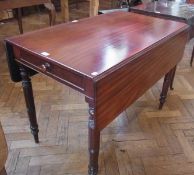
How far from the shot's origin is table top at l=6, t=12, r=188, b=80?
987 millimetres

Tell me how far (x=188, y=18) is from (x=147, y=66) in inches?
36.6

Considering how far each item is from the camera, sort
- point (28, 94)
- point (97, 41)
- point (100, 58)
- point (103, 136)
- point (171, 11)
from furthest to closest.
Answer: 1. point (171, 11)
2. point (103, 136)
3. point (28, 94)
4. point (97, 41)
5. point (100, 58)

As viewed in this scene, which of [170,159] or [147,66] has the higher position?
[147,66]

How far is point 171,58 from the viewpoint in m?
1.47

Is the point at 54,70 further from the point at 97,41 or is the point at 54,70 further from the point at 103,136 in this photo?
the point at 103,136

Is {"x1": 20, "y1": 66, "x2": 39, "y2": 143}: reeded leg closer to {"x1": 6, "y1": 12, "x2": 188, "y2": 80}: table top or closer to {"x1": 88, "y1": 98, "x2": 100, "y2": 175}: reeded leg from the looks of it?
{"x1": 6, "y1": 12, "x2": 188, "y2": 80}: table top

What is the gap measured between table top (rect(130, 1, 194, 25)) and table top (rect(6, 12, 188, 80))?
0.44m

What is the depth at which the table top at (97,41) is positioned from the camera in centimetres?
99

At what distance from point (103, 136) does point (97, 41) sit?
79 centimetres

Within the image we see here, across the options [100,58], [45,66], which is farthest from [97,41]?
[45,66]

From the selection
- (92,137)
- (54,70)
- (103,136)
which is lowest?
(103,136)

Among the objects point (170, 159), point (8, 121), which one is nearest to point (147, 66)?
point (170, 159)

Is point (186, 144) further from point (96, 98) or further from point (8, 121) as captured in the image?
point (8, 121)

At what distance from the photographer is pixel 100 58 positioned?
3.38 ft
